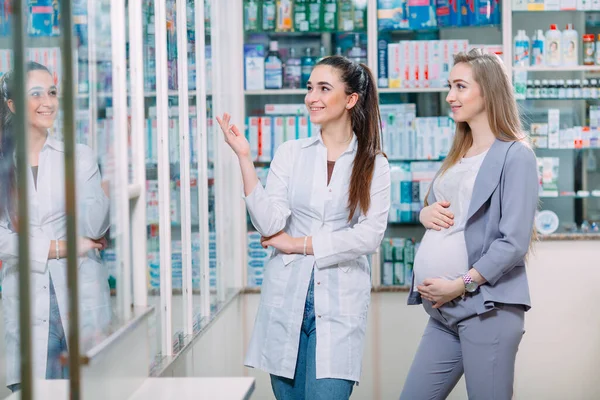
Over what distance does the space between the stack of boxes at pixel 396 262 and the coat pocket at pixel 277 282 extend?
6.56ft

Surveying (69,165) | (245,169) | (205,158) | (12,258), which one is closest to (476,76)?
(245,169)

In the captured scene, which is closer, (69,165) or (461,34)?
(69,165)

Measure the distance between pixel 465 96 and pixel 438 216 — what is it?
40cm

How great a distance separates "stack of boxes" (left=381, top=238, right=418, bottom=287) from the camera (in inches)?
184

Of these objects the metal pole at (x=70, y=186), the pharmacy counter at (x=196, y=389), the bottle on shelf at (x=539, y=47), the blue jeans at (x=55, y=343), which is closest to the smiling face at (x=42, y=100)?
the blue jeans at (x=55, y=343)

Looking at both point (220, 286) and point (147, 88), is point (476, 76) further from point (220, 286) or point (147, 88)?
point (220, 286)

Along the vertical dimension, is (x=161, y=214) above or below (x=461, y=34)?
below

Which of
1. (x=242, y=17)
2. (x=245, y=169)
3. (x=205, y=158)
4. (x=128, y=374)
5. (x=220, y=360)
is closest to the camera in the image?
(x=128, y=374)

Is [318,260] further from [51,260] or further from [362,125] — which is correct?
[51,260]

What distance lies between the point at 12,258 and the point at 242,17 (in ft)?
10.9

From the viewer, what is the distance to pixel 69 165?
1030mm

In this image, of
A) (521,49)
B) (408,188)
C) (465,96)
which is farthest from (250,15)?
(465,96)

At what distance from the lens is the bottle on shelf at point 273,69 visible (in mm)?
4684

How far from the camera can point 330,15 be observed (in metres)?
4.68
